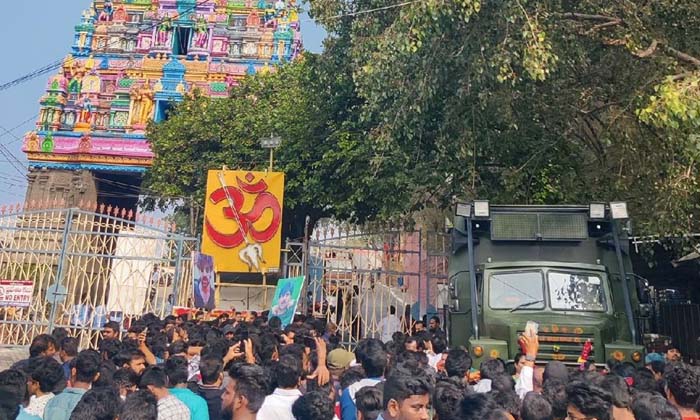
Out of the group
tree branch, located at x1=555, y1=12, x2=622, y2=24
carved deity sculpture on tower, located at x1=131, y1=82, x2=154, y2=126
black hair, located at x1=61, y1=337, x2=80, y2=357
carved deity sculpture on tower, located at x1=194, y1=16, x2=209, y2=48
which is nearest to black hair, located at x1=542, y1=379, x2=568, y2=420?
black hair, located at x1=61, y1=337, x2=80, y2=357

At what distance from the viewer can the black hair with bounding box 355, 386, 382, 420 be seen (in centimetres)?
367

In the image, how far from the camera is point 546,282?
785cm

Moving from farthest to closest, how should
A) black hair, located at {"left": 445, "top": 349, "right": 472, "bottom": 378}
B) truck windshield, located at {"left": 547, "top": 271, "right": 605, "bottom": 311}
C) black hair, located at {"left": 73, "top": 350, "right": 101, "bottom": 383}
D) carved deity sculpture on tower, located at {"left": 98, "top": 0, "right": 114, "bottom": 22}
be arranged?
1. carved deity sculpture on tower, located at {"left": 98, "top": 0, "right": 114, "bottom": 22}
2. truck windshield, located at {"left": 547, "top": 271, "right": 605, "bottom": 311}
3. black hair, located at {"left": 445, "top": 349, "right": 472, "bottom": 378}
4. black hair, located at {"left": 73, "top": 350, "right": 101, "bottom": 383}

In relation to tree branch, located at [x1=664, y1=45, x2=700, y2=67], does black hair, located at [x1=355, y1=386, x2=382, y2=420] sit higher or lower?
lower

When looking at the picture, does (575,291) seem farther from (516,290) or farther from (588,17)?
(588,17)

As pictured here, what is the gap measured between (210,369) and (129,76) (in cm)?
2598

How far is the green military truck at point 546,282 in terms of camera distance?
7328 millimetres

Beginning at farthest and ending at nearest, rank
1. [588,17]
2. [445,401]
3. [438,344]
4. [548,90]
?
[548,90] → [588,17] → [438,344] → [445,401]

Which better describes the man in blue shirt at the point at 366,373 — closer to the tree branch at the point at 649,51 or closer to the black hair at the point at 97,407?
the black hair at the point at 97,407

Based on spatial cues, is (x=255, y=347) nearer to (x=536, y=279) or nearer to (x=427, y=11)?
(x=536, y=279)

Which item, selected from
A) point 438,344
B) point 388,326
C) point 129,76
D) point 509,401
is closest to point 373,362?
point 509,401

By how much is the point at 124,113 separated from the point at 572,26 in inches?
898

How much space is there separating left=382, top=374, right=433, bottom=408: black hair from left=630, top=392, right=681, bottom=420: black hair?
1169 mm

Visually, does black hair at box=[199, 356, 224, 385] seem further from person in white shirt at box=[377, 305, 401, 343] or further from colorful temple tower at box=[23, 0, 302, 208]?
colorful temple tower at box=[23, 0, 302, 208]
